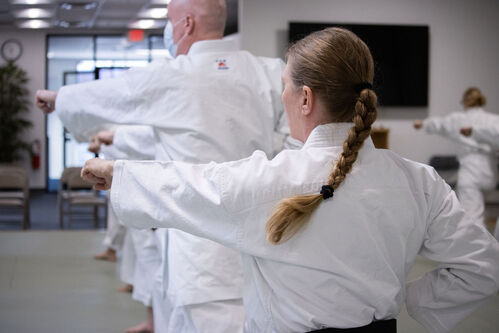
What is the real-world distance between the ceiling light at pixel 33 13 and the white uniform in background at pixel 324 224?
24.0 ft

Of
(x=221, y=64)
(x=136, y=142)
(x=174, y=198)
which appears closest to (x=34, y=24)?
(x=136, y=142)

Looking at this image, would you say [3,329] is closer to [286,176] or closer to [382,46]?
[286,176]

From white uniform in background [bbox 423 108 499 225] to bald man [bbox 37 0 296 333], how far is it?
4048mm

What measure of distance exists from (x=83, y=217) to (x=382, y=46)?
4125mm

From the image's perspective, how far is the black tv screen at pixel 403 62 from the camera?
275 inches

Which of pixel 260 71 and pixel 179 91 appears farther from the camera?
pixel 260 71

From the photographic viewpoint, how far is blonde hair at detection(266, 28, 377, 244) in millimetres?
1016

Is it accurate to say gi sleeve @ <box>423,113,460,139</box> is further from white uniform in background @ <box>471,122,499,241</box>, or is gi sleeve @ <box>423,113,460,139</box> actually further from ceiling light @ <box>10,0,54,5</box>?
ceiling light @ <box>10,0,54,5</box>

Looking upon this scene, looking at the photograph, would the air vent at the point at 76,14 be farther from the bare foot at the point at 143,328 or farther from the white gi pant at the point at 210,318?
the white gi pant at the point at 210,318

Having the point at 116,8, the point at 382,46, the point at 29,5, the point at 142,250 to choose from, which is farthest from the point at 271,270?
the point at 29,5

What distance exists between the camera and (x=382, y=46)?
6949 millimetres

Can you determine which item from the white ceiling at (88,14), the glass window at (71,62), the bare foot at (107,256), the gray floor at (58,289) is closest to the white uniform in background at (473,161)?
the white ceiling at (88,14)

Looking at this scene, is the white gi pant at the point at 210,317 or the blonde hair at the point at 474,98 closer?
the white gi pant at the point at 210,317

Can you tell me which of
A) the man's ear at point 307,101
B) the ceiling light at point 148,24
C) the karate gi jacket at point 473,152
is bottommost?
the karate gi jacket at point 473,152
